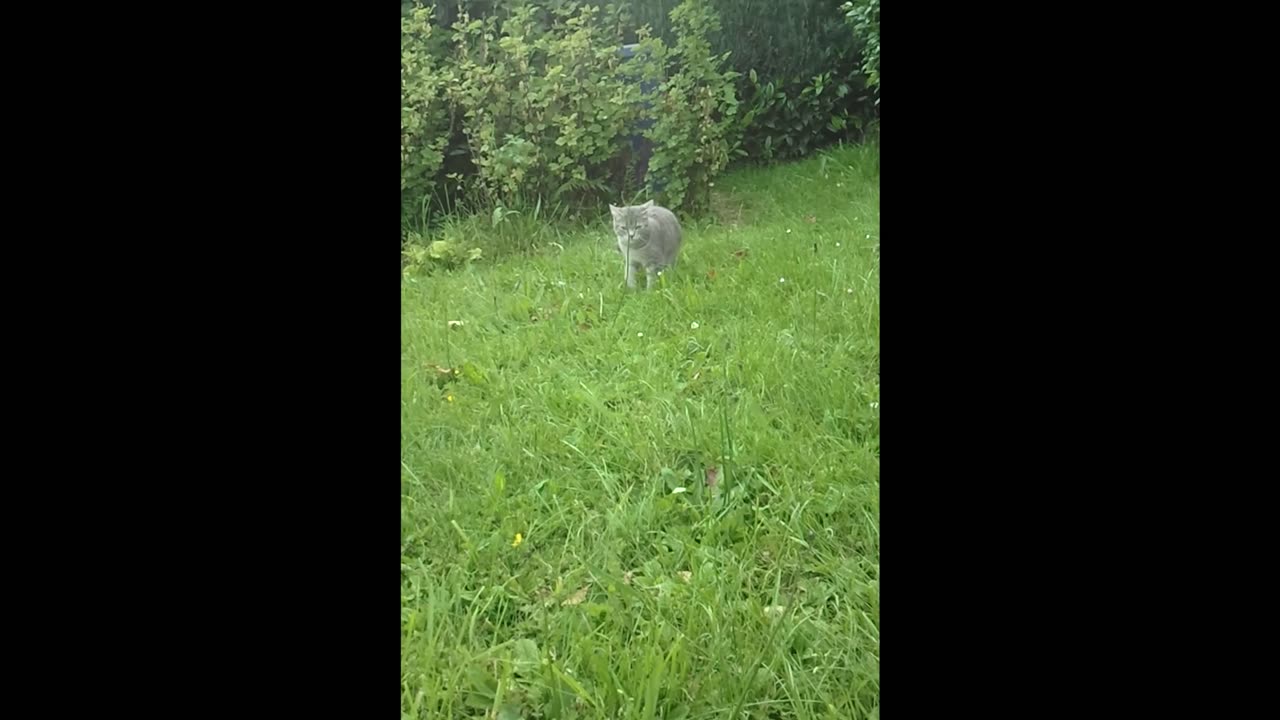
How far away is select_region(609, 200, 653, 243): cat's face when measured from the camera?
3621mm

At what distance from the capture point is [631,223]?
12.0 ft

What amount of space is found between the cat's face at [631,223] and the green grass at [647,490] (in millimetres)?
162

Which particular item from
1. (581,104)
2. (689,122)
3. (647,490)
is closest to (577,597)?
(647,490)

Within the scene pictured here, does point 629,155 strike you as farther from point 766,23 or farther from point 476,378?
point 476,378

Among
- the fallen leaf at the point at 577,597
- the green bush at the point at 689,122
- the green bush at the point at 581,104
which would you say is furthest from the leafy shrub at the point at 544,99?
the fallen leaf at the point at 577,597

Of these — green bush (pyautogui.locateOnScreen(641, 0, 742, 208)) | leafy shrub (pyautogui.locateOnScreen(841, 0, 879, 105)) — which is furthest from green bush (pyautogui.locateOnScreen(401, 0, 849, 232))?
leafy shrub (pyautogui.locateOnScreen(841, 0, 879, 105))

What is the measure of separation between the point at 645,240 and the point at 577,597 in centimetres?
204

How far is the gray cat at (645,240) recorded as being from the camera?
361 centimetres

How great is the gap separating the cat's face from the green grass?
16cm

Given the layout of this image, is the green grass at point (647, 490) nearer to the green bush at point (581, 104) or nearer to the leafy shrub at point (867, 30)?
the green bush at point (581, 104)

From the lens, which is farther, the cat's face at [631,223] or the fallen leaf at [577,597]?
the cat's face at [631,223]

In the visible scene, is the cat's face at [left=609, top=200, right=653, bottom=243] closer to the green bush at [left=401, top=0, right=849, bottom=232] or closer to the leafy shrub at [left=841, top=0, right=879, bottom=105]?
the green bush at [left=401, top=0, right=849, bottom=232]
